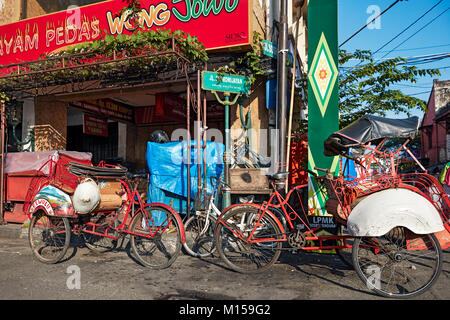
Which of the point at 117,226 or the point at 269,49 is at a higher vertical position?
the point at 269,49

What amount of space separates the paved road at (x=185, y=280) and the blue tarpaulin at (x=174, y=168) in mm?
1934

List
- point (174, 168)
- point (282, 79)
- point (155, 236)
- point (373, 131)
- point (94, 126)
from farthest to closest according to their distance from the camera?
1. point (94, 126)
2. point (174, 168)
3. point (282, 79)
4. point (155, 236)
5. point (373, 131)

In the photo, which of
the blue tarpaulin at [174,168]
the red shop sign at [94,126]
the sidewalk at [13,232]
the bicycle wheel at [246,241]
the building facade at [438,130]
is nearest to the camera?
the bicycle wheel at [246,241]

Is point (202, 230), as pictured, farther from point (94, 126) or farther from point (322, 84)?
point (94, 126)

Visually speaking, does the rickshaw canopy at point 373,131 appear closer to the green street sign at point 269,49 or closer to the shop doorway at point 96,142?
the green street sign at point 269,49

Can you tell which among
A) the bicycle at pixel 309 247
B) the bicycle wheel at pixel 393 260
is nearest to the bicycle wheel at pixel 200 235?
the bicycle at pixel 309 247

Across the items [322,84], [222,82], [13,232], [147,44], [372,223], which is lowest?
[13,232]

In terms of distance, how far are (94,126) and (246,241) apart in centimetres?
913

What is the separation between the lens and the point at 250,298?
3.60 meters

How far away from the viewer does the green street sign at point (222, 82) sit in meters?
6.34

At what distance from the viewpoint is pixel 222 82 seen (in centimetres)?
646

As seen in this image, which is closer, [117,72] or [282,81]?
[282,81]

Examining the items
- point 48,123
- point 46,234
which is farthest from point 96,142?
point 46,234
